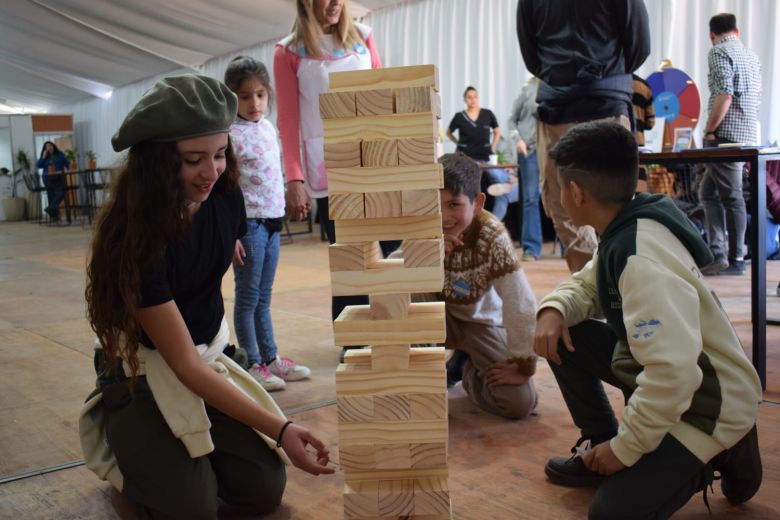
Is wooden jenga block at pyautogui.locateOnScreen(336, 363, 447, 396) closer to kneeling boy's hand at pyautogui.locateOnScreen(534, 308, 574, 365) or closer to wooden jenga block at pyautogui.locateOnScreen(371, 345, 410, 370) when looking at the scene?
wooden jenga block at pyautogui.locateOnScreen(371, 345, 410, 370)

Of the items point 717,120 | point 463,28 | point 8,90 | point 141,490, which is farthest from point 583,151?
point 8,90

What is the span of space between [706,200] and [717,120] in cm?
53

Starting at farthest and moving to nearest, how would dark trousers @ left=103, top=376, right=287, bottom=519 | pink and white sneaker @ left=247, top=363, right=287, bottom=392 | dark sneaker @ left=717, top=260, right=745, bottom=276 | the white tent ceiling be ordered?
the white tent ceiling, dark sneaker @ left=717, top=260, right=745, bottom=276, pink and white sneaker @ left=247, top=363, right=287, bottom=392, dark trousers @ left=103, top=376, right=287, bottom=519

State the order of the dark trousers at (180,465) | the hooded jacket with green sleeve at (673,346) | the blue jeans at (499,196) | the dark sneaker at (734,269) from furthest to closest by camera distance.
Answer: the blue jeans at (499,196) → the dark sneaker at (734,269) → the dark trousers at (180,465) → the hooded jacket with green sleeve at (673,346)

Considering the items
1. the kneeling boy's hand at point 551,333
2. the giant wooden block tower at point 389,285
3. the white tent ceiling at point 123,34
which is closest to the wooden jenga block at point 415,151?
the giant wooden block tower at point 389,285

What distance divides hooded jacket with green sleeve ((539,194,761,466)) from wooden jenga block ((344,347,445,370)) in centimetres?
35

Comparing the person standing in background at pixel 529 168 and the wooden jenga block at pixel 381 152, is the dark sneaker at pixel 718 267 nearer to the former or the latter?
the person standing in background at pixel 529 168

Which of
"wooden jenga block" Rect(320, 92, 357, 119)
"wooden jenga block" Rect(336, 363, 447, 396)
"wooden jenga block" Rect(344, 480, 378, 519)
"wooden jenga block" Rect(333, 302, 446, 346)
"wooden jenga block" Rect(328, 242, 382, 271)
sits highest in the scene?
"wooden jenga block" Rect(320, 92, 357, 119)

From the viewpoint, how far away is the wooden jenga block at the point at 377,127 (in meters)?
1.42

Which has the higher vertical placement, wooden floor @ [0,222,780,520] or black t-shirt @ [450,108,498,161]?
black t-shirt @ [450,108,498,161]

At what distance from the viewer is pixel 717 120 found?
4684mm

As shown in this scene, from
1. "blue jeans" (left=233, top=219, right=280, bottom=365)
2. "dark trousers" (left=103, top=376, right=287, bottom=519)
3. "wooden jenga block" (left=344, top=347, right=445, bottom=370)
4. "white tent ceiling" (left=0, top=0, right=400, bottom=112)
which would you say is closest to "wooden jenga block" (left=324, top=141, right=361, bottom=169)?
"wooden jenga block" (left=344, top=347, right=445, bottom=370)

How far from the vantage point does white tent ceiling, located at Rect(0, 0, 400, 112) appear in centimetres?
981

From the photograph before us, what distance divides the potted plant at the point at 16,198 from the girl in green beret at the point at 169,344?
16.1 m
